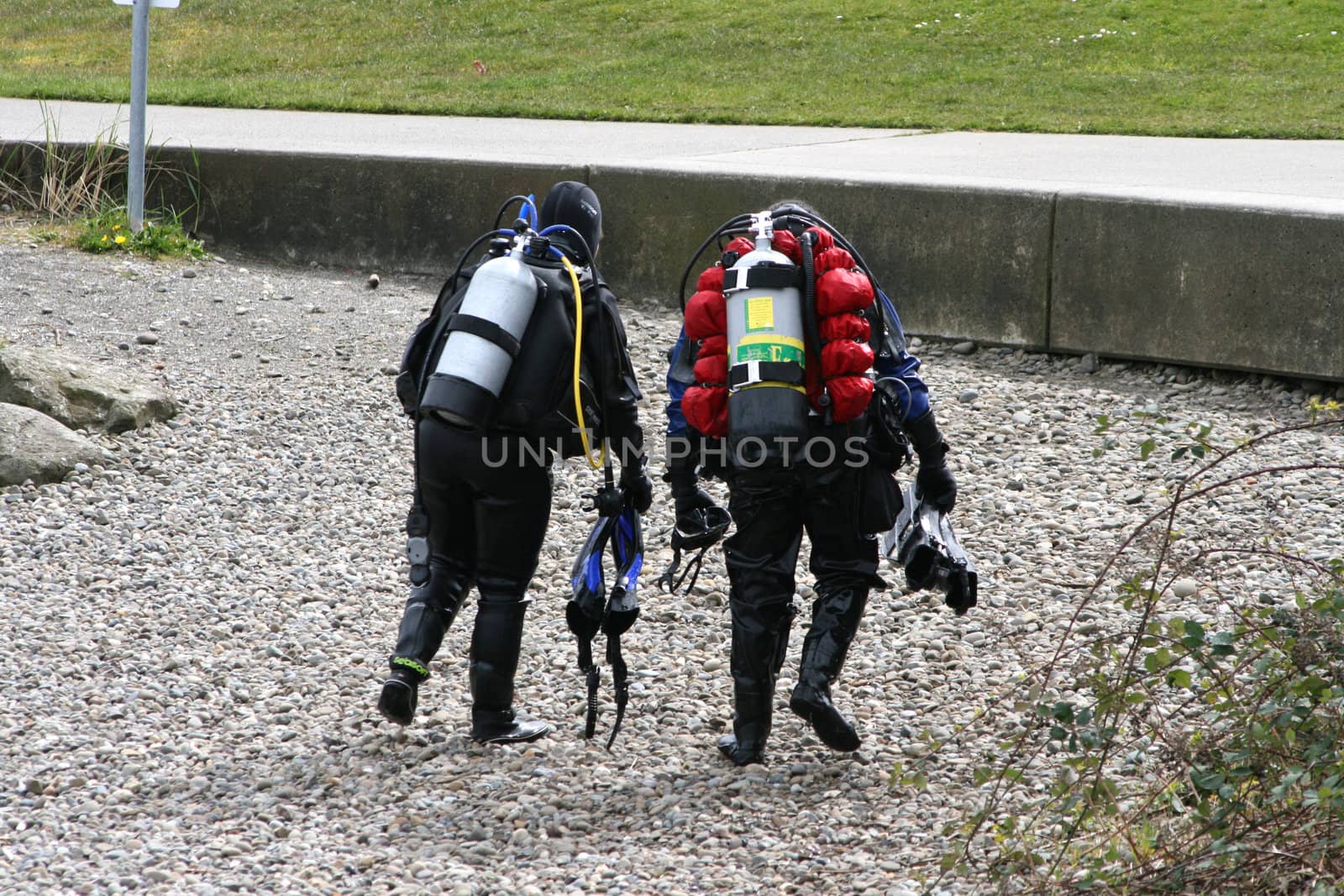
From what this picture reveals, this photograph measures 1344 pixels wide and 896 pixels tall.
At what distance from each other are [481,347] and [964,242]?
13.6 feet

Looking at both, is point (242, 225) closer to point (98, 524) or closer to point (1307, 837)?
point (98, 524)

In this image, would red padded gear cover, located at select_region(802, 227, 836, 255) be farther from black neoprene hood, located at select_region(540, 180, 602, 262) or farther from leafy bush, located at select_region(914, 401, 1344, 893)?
leafy bush, located at select_region(914, 401, 1344, 893)

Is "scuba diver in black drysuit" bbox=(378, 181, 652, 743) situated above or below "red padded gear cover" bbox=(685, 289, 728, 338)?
below

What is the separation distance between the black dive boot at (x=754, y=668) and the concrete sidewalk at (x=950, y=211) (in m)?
3.69

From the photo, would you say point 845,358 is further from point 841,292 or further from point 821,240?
point 821,240

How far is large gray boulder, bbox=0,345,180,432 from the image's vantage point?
6.52 metres

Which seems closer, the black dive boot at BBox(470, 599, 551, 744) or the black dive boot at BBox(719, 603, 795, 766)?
the black dive boot at BBox(719, 603, 795, 766)

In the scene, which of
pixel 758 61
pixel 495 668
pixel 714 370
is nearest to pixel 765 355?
pixel 714 370

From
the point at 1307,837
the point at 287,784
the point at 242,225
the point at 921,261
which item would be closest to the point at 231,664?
the point at 287,784

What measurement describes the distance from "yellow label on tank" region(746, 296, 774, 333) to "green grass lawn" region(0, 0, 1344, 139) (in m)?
8.41

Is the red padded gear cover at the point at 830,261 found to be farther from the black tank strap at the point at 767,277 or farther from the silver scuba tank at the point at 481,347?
the silver scuba tank at the point at 481,347

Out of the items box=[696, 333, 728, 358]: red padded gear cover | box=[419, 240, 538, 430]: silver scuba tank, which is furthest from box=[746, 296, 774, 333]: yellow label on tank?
box=[419, 240, 538, 430]: silver scuba tank

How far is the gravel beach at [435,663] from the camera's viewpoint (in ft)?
11.7

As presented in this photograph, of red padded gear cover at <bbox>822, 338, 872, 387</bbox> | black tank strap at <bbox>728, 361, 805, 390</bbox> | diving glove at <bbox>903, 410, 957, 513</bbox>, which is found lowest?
diving glove at <bbox>903, 410, 957, 513</bbox>
